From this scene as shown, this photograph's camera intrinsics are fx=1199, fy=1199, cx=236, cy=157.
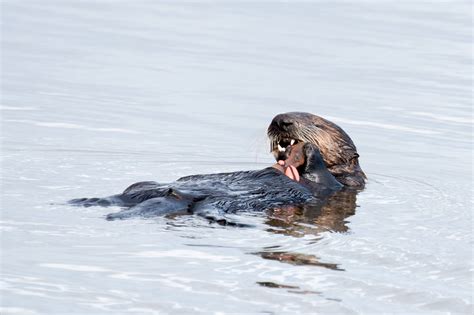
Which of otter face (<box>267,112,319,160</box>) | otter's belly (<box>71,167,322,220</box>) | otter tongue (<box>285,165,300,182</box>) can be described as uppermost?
otter face (<box>267,112,319,160</box>)

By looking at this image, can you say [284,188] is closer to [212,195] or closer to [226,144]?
[212,195]

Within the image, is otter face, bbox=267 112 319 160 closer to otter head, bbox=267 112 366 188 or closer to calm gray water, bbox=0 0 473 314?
otter head, bbox=267 112 366 188

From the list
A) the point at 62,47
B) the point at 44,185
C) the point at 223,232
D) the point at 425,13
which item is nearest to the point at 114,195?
the point at 44,185


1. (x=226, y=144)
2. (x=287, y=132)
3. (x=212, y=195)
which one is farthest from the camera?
(x=226, y=144)

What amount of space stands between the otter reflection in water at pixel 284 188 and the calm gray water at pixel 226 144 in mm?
148

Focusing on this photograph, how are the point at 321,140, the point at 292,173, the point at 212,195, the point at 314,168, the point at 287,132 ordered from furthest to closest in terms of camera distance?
1. the point at 321,140
2. the point at 287,132
3. the point at 314,168
4. the point at 292,173
5. the point at 212,195

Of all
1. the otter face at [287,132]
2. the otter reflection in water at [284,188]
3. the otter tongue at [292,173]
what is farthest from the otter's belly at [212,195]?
the otter face at [287,132]

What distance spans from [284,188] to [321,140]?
1.05 m

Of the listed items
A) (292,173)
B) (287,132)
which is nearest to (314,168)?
(292,173)

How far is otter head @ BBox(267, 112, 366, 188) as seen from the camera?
8234 mm

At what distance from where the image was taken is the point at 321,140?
28.0 feet

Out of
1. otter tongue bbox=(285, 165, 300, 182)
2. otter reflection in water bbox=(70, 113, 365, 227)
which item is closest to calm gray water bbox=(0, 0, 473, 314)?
otter reflection in water bbox=(70, 113, 365, 227)

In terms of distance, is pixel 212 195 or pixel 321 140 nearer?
pixel 212 195

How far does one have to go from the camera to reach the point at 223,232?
652cm
